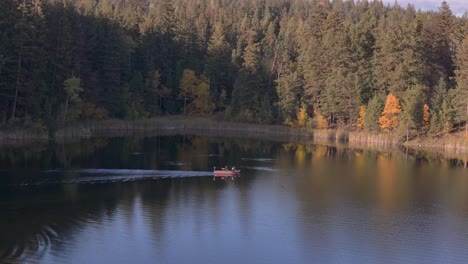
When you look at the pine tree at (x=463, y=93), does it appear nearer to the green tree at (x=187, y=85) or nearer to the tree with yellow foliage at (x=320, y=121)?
the tree with yellow foliage at (x=320, y=121)

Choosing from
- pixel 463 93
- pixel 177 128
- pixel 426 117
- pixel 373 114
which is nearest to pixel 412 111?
pixel 426 117

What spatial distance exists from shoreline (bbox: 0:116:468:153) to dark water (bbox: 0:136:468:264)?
24.5 ft

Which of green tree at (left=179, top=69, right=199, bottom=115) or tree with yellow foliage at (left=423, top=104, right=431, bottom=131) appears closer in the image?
tree with yellow foliage at (left=423, top=104, right=431, bottom=131)

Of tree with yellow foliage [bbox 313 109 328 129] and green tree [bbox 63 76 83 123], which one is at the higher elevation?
green tree [bbox 63 76 83 123]

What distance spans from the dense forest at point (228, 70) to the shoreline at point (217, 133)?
1.41 m

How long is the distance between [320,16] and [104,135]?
45478 millimetres

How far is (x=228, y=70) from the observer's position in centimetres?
10650

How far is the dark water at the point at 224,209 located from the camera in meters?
27.9

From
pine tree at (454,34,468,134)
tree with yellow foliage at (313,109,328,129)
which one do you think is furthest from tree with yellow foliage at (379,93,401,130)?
tree with yellow foliage at (313,109,328,129)

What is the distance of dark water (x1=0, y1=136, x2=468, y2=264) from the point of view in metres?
27.9

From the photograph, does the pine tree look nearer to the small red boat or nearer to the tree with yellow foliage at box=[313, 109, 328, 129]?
the tree with yellow foliage at box=[313, 109, 328, 129]

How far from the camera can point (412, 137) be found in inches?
3012

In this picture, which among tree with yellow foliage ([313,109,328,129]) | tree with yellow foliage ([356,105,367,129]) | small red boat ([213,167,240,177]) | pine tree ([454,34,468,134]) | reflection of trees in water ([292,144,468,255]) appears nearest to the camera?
reflection of trees in water ([292,144,468,255])

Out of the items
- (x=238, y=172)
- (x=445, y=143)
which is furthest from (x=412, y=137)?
(x=238, y=172)
